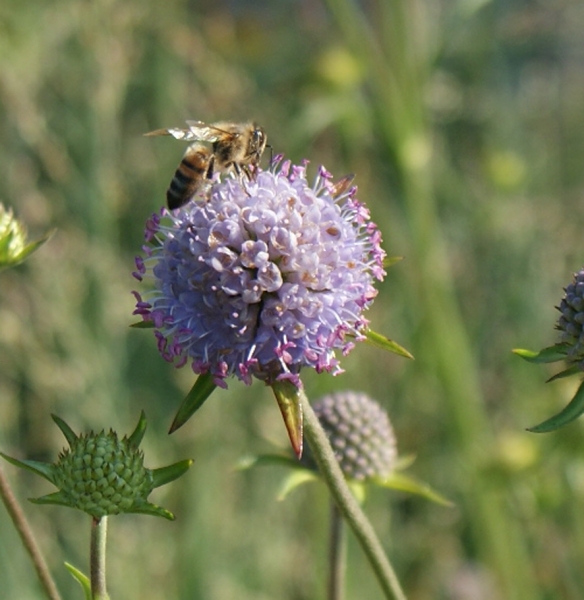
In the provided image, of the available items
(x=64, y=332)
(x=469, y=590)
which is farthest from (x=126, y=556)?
(x=469, y=590)

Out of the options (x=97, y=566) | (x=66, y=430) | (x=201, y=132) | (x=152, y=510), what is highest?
(x=201, y=132)

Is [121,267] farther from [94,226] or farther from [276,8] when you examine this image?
[276,8]

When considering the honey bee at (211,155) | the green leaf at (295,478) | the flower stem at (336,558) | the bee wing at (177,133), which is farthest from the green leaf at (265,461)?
the bee wing at (177,133)

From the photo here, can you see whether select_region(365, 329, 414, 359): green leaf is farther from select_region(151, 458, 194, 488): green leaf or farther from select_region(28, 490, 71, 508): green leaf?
select_region(28, 490, 71, 508): green leaf

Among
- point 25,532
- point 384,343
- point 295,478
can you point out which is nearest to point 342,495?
point 384,343

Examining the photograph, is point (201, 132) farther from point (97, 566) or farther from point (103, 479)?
point (97, 566)

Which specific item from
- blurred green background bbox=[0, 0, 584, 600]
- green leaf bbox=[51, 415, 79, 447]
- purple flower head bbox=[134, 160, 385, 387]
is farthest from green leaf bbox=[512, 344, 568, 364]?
blurred green background bbox=[0, 0, 584, 600]
